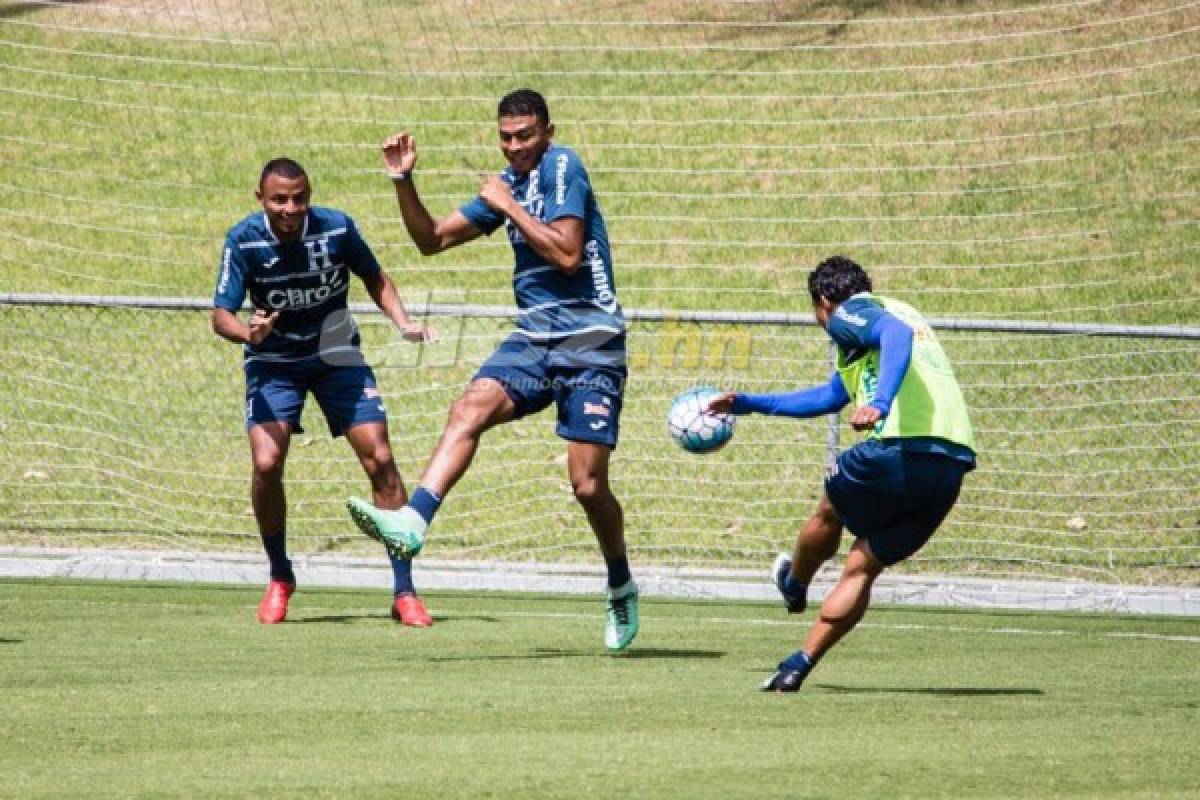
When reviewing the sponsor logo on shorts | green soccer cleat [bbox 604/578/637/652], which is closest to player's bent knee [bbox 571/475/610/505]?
the sponsor logo on shorts

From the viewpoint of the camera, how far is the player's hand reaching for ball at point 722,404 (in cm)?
776

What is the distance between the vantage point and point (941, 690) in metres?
7.29

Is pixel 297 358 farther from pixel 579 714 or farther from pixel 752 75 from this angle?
pixel 752 75

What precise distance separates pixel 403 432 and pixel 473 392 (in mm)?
7454

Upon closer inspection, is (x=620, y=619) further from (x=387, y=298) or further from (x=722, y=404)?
(x=387, y=298)

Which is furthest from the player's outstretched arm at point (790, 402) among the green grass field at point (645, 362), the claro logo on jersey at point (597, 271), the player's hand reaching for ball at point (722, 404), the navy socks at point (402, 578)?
the navy socks at point (402, 578)

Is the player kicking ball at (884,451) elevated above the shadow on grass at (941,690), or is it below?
above

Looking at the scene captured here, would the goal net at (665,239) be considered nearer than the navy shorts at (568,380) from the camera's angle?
No

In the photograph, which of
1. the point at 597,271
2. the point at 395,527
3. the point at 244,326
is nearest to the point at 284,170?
the point at 244,326

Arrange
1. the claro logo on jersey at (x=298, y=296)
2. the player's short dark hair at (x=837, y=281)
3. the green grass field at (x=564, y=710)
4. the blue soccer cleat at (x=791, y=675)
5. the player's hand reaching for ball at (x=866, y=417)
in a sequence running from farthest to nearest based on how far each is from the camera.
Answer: the claro logo on jersey at (x=298, y=296), the player's short dark hair at (x=837, y=281), the blue soccer cleat at (x=791, y=675), the player's hand reaching for ball at (x=866, y=417), the green grass field at (x=564, y=710)

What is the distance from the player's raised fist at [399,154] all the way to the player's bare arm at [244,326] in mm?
1238

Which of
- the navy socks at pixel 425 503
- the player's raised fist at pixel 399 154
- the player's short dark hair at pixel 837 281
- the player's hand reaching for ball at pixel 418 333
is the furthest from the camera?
the player's hand reaching for ball at pixel 418 333

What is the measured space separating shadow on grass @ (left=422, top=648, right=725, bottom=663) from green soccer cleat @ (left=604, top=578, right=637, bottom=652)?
6 centimetres

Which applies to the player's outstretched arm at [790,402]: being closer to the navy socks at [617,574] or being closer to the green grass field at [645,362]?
the green grass field at [645,362]
